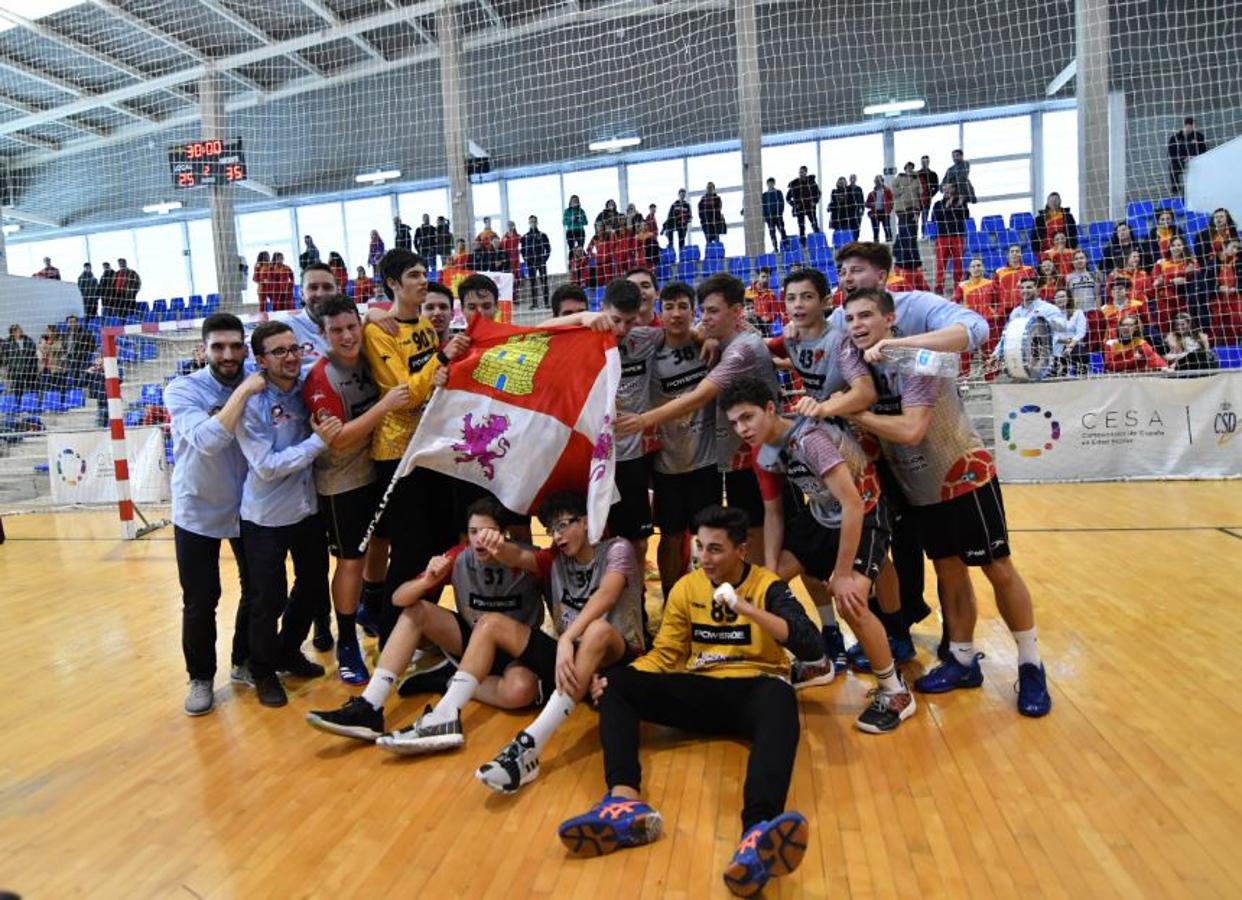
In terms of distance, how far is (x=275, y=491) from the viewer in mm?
3881

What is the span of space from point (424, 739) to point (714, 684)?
3.77ft

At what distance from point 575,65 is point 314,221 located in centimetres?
1362

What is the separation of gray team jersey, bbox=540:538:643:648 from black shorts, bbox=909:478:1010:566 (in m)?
1.32

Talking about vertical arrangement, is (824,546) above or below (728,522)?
below

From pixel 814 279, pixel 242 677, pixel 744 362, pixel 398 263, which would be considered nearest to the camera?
pixel 814 279

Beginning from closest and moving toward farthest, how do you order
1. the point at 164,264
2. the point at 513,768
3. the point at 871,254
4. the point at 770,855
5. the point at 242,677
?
the point at 770,855 < the point at 513,768 < the point at 871,254 < the point at 242,677 < the point at 164,264

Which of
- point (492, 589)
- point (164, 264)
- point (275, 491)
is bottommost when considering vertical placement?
point (492, 589)

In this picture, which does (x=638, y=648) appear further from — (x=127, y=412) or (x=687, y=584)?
(x=127, y=412)

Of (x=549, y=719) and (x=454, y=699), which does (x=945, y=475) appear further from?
(x=454, y=699)

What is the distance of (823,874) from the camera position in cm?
239

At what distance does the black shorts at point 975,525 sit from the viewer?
11.3 ft

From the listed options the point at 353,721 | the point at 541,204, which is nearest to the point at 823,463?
the point at 353,721

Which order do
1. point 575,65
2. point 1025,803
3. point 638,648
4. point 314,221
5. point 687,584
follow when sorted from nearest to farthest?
point 1025,803 → point 687,584 → point 638,648 → point 575,65 → point 314,221

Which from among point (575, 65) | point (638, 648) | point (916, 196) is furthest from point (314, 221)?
point (638, 648)
